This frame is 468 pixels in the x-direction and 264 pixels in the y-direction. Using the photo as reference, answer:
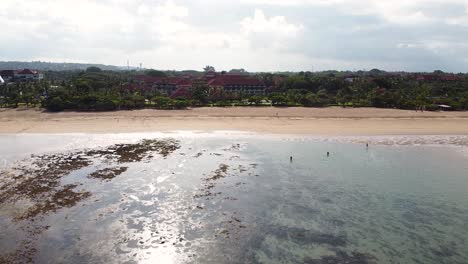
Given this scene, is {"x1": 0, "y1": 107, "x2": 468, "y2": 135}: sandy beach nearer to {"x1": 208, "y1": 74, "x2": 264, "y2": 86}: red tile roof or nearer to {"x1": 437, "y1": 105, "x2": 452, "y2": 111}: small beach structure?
{"x1": 437, "y1": 105, "x2": 452, "y2": 111}: small beach structure

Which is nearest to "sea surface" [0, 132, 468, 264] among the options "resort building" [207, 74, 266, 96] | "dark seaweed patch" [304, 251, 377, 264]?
"dark seaweed patch" [304, 251, 377, 264]

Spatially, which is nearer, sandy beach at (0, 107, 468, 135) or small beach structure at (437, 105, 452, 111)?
sandy beach at (0, 107, 468, 135)

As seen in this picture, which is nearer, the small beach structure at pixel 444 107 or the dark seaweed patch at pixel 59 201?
the dark seaweed patch at pixel 59 201

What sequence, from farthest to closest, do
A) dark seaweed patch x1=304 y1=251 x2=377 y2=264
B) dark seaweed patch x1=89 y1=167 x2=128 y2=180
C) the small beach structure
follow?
the small beach structure → dark seaweed patch x1=89 y1=167 x2=128 y2=180 → dark seaweed patch x1=304 y1=251 x2=377 y2=264

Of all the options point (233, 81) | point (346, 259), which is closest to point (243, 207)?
point (346, 259)

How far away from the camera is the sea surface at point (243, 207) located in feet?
56.2

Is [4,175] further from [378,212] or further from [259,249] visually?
[378,212]

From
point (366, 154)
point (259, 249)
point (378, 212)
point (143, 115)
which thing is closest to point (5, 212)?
point (259, 249)

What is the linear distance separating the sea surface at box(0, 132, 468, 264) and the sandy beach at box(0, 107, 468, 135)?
8.01m

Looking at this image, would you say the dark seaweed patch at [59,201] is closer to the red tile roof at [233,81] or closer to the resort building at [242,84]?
the red tile roof at [233,81]

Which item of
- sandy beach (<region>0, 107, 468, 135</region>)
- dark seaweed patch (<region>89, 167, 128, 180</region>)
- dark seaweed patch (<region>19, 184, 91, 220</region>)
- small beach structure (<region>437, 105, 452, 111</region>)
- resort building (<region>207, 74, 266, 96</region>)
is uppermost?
resort building (<region>207, 74, 266, 96</region>)

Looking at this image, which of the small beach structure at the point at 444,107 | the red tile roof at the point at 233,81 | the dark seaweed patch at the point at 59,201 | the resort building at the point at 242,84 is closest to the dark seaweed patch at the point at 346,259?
the dark seaweed patch at the point at 59,201

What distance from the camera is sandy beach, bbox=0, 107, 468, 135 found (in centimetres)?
4397

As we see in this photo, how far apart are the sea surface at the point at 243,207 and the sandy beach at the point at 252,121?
8.01m
